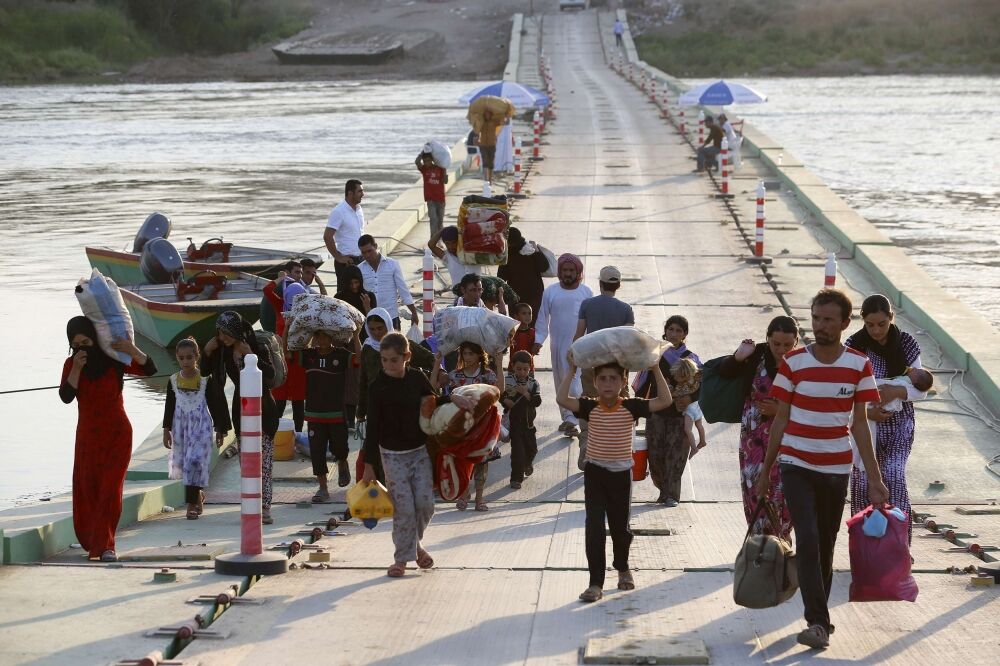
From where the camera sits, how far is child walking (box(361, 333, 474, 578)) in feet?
30.0

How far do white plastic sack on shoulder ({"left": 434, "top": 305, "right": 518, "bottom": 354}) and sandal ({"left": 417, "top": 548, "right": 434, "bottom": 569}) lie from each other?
251 centimetres

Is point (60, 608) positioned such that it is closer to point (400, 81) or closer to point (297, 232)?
point (297, 232)

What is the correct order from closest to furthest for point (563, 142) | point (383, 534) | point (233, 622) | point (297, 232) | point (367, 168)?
point (233, 622) → point (383, 534) → point (297, 232) → point (563, 142) → point (367, 168)

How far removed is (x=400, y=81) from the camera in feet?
308

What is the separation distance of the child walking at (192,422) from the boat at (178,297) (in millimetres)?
10900

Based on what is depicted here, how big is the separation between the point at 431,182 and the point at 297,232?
12020 millimetres

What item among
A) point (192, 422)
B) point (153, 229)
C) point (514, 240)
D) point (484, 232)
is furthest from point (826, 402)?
point (153, 229)

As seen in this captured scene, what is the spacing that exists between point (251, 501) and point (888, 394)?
3.75 m

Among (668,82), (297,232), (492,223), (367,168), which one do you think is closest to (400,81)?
(668,82)

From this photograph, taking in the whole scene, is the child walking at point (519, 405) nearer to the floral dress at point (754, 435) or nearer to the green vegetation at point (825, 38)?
the floral dress at point (754, 435)

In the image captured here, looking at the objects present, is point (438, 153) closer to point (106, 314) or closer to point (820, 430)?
point (106, 314)

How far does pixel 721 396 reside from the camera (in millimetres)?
9023

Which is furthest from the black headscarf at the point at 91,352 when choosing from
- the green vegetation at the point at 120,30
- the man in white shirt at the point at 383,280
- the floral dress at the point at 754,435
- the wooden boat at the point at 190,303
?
the green vegetation at the point at 120,30

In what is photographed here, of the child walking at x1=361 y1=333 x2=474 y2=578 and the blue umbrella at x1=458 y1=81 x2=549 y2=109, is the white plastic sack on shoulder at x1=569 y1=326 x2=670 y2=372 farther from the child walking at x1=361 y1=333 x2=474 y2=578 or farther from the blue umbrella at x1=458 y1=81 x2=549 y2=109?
the blue umbrella at x1=458 y1=81 x2=549 y2=109
